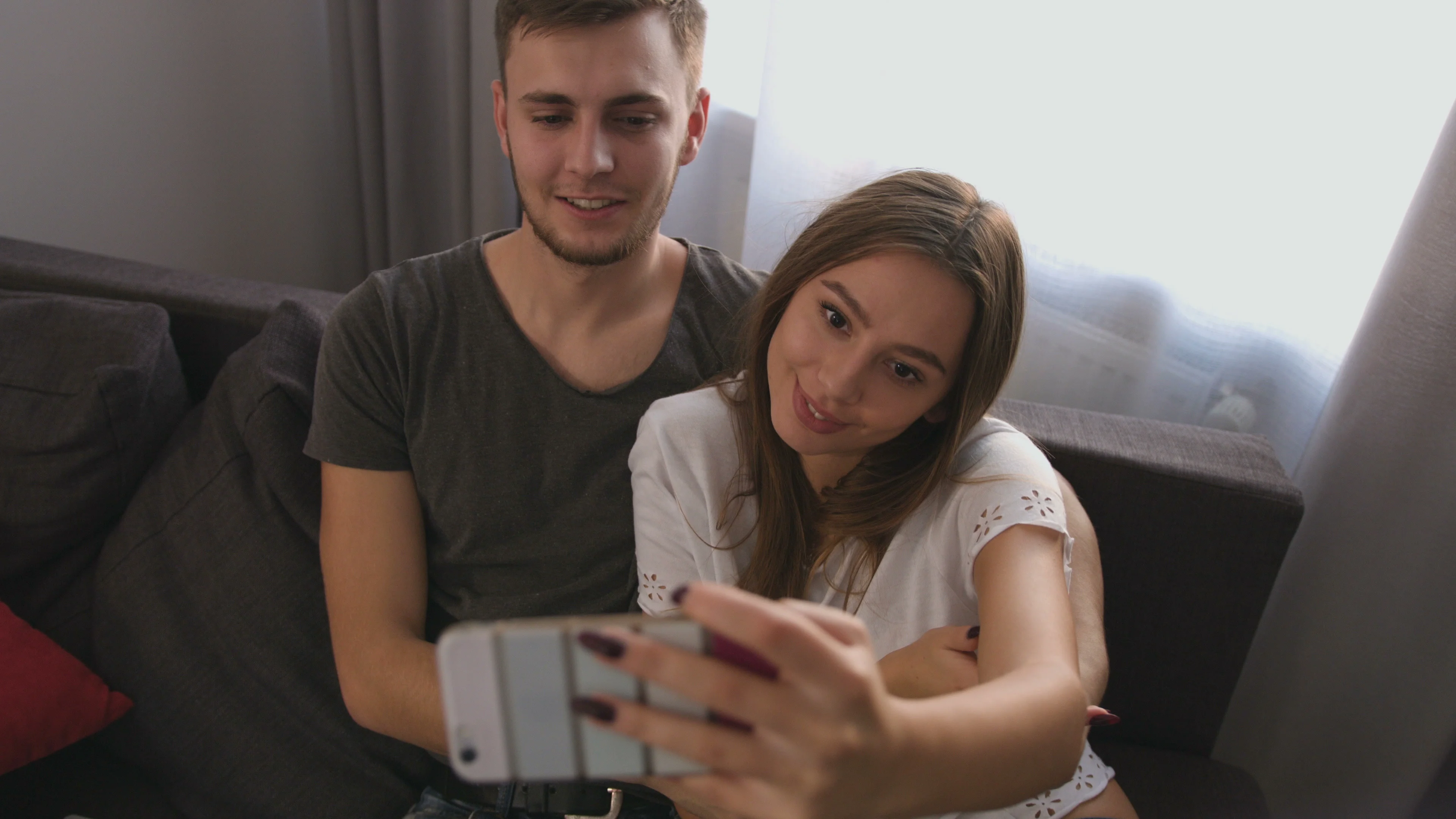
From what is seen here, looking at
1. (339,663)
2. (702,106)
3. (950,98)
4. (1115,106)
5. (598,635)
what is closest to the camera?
(598,635)

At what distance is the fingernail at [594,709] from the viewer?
509mm

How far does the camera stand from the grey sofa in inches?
47.4

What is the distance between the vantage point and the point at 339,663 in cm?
114

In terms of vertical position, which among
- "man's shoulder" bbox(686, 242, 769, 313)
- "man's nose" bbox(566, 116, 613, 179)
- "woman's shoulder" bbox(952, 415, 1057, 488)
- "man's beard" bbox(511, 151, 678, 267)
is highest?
"man's nose" bbox(566, 116, 613, 179)

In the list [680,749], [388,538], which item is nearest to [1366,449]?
[680,749]

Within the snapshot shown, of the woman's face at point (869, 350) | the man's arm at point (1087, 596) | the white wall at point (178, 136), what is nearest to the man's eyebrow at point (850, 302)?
the woman's face at point (869, 350)

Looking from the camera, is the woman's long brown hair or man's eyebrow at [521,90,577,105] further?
man's eyebrow at [521,90,577,105]

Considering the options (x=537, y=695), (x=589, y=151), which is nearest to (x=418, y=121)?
(x=589, y=151)

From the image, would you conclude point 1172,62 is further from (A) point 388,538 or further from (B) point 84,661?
(B) point 84,661

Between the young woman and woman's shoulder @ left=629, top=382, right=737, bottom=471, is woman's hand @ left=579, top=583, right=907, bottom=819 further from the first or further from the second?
woman's shoulder @ left=629, top=382, right=737, bottom=471

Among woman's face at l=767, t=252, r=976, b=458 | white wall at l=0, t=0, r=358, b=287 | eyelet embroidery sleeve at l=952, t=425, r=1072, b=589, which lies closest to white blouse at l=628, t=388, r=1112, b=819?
eyelet embroidery sleeve at l=952, t=425, r=1072, b=589

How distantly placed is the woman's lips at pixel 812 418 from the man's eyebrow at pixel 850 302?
10cm

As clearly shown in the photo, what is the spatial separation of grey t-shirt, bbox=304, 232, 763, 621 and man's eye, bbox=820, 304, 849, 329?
309 millimetres

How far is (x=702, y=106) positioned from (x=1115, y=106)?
654 mm
